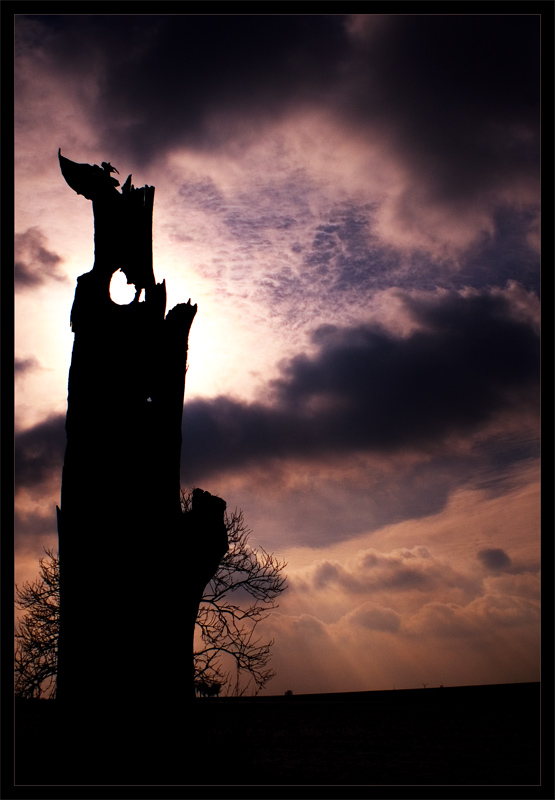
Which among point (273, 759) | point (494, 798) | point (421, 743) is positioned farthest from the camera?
point (421, 743)

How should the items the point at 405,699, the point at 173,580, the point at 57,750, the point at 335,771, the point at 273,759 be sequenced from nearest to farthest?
1. the point at 57,750
2. the point at 173,580
3. the point at 335,771
4. the point at 273,759
5. the point at 405,699

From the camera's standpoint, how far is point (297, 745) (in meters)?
30.3

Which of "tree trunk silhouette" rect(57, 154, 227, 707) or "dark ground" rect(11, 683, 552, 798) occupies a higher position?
"tree trunk silhouette" rect(57, 154, 227, 707)

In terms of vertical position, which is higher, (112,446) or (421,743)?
(112,446)

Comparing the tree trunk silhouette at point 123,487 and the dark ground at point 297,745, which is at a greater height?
the tree trunk silhouette at point 123,487

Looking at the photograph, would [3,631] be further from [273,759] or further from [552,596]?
[273,759]

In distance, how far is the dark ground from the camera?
8367 millimetres

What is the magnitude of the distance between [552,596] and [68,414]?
7244 millimetres

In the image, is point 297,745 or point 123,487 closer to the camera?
point 123,487

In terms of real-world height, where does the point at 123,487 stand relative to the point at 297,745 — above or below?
above

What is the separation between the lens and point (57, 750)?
8.45 meters

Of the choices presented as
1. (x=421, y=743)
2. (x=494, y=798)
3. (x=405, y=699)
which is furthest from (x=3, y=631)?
(x=405, y=699)

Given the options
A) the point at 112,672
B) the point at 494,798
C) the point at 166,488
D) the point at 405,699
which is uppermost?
the point at 166,488

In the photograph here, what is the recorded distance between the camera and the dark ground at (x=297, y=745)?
8.37 meters
